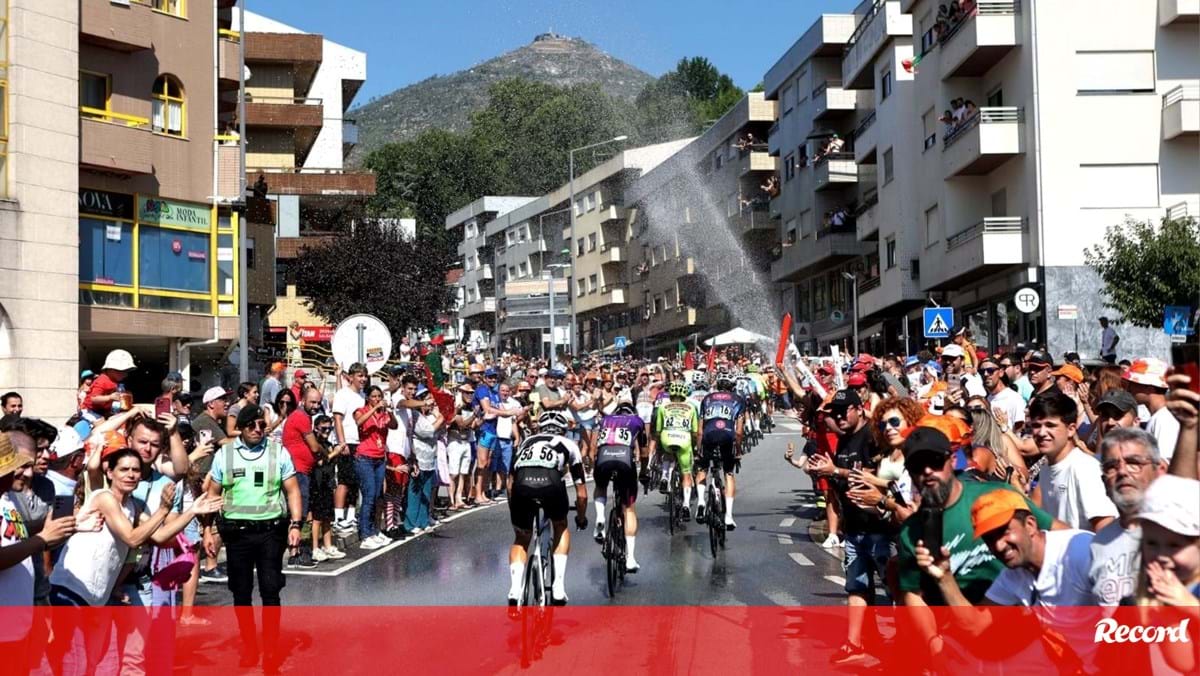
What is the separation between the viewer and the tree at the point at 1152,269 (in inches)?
1278

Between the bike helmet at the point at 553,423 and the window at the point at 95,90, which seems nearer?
the bike helmet at the point at 553,423

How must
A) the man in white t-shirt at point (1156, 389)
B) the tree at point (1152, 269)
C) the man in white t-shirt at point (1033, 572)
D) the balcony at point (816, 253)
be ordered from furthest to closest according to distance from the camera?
the balcony at point (816, 253)
the tree at point (1152, 269)
the man in white t-shirt at point (1156, 389)
the man in white t-shirt at point (1033, 572)

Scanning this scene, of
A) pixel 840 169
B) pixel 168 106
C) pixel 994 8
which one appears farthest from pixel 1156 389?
pixel 840 169

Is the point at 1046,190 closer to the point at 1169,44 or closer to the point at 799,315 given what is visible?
the point at 1169,44

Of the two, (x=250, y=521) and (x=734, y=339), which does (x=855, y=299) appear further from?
(x=250, y=521)

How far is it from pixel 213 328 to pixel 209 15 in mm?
7261

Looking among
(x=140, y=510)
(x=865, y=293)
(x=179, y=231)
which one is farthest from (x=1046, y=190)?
(x=140, y=510)

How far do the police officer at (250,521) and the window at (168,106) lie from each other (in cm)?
2400

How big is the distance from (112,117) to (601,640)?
2370 cm

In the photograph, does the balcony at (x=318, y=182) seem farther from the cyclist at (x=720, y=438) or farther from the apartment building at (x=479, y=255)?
the apartment building at (x=479, y=255)

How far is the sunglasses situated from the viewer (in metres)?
9.30

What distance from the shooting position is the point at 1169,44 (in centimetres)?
3694

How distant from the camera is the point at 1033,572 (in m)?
5.56

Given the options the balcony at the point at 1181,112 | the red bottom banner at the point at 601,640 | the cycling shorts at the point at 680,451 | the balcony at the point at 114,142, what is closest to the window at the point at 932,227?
the balcony at the point at 1181,112
